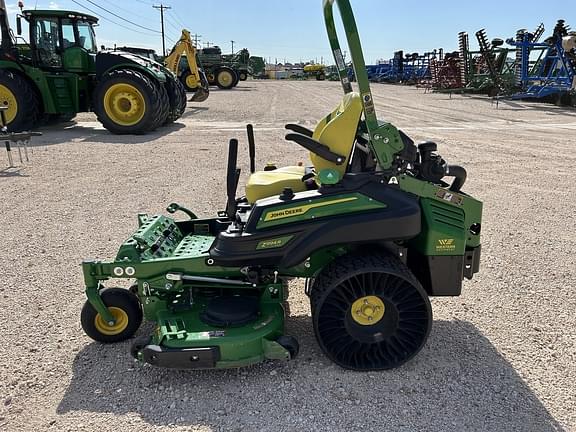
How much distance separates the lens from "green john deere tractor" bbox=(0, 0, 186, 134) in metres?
11.6

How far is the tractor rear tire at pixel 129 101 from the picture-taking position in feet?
38.0

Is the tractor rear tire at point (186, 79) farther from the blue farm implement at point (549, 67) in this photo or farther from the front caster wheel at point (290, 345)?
the front caster wheel at point (290, 345)

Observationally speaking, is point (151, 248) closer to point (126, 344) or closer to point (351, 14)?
point (126, 344)

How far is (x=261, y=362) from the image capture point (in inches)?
120

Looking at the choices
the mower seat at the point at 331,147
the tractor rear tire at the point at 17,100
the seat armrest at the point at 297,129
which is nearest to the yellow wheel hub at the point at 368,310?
the mower seat at the point at 331,147

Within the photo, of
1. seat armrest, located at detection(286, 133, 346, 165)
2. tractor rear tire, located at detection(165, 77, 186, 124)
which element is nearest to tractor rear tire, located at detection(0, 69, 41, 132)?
tractor rear tire, located at detection(165, 77, 186, 124)

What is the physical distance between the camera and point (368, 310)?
302 cm

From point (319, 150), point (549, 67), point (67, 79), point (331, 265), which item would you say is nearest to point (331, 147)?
point (319, 150)

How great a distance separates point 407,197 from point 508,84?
73.2 ft

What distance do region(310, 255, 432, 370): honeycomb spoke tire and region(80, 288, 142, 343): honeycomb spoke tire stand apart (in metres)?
1.19

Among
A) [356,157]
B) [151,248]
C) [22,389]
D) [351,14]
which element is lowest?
[22,389]

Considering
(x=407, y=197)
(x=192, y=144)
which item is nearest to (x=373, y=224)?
(x=407, y=197)

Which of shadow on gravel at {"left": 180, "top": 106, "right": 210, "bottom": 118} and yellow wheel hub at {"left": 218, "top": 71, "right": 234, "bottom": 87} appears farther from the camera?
yellow wheel hub at {"left": 218, "top": 71, "right": 234, "bottom": 87}

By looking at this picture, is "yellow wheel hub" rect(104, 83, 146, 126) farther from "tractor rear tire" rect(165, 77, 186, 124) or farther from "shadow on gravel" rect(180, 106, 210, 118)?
"shadow on gravel" rect(180, 106, 210, 118)
